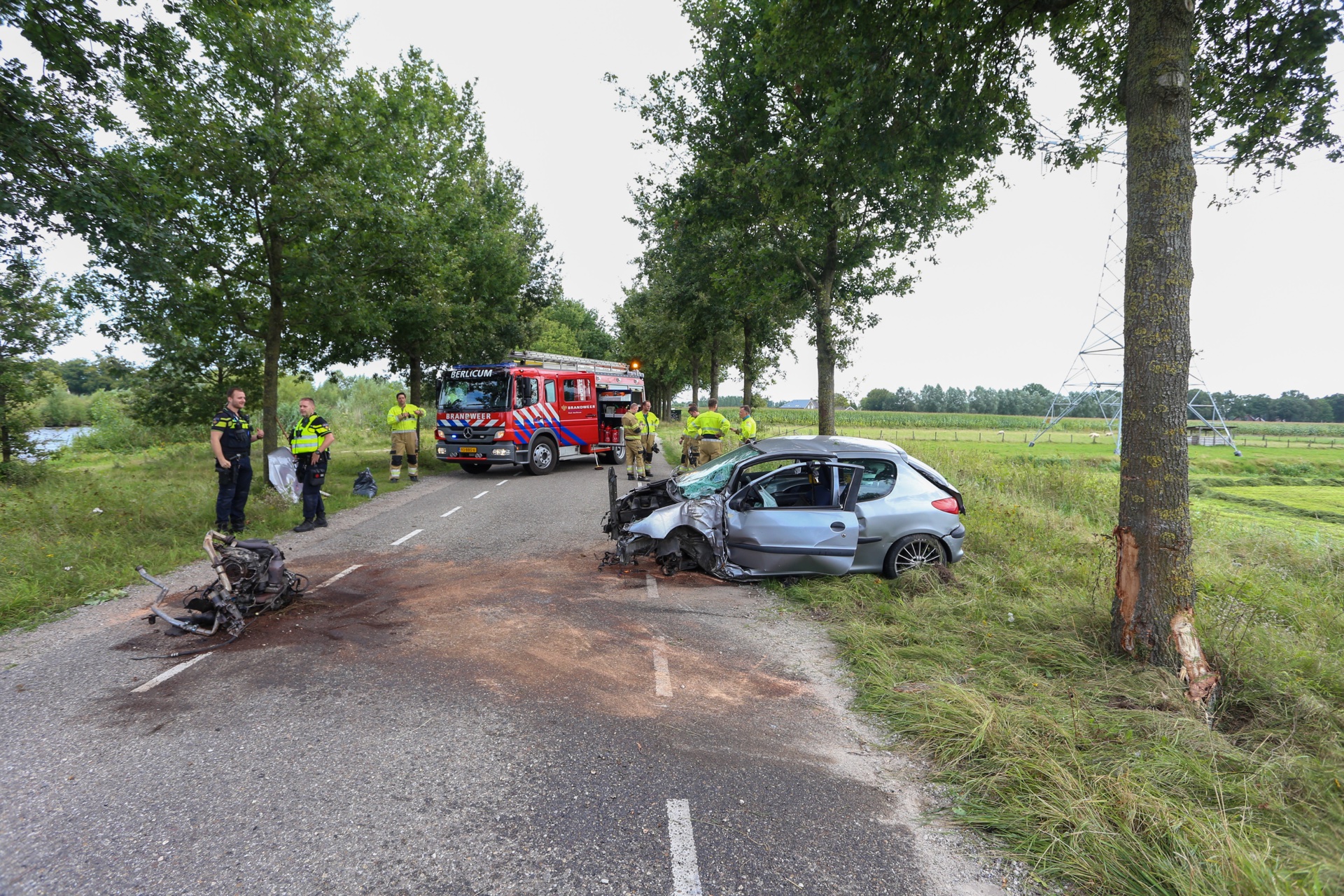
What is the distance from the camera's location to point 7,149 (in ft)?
22.3

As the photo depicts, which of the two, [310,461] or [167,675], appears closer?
[167,675]

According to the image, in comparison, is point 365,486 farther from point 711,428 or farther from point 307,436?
point 711,428

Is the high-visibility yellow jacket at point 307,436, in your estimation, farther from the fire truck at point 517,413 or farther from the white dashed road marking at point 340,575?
Answer: the fire truck at point 517,413

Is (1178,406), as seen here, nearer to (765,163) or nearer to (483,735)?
(483,735)

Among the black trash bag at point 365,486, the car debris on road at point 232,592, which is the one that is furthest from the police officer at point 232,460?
the black trash bag at point 365,486

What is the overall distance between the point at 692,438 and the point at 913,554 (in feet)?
31.1

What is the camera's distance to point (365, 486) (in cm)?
1245

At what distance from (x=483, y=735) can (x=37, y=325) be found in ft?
55.7

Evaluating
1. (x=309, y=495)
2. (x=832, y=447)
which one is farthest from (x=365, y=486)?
(x=832, y=447)

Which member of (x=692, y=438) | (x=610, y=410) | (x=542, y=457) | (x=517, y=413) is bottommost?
(x=542, y=457)

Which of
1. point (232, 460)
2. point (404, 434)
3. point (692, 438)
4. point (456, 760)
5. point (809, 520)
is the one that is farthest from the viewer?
point (692, 438)

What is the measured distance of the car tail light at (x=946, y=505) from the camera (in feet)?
21.5

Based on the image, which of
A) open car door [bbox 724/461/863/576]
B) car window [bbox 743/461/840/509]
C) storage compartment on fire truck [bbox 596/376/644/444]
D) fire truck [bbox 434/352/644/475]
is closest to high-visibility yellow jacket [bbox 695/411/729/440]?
fire truck [bbox 434/352/644/475]

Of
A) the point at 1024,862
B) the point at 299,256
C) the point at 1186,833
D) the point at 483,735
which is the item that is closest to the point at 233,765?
the point at 483,735
